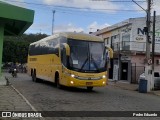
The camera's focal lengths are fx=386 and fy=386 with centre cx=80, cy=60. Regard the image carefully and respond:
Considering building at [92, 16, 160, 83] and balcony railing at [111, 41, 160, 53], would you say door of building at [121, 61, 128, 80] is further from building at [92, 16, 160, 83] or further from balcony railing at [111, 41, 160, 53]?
balcony railing at [111, 41, 160, 53]

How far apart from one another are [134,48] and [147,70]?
15.1 m

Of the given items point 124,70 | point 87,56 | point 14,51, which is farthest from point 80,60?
point 14,51

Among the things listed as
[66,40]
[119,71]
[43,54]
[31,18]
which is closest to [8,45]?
[119,71]

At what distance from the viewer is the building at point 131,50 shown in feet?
143

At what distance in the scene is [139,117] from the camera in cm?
1346

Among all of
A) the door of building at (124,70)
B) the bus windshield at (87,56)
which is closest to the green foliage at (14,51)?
the door of building at (124,70)

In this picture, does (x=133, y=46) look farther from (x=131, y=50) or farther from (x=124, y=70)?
(x=124, y=70)

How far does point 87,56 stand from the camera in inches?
916

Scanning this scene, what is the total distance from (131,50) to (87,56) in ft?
68.7

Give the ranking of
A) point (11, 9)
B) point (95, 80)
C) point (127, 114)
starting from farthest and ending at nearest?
point (95, 80)
point (11, 9)
point (127, 114)

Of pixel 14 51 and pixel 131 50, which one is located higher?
pixel 14 51

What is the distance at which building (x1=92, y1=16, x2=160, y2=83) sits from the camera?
43.6 meters

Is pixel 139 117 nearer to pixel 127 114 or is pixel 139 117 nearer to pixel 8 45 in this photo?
pixel 127 114

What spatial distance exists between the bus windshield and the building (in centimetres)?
1935
